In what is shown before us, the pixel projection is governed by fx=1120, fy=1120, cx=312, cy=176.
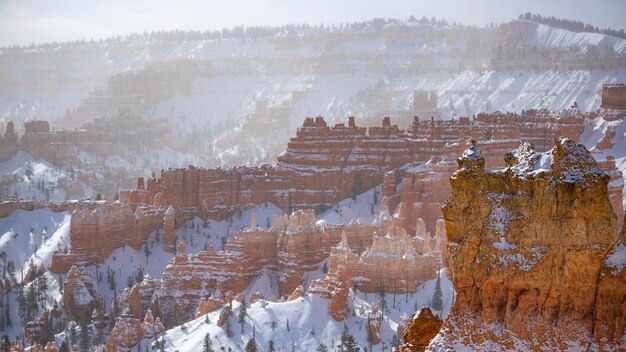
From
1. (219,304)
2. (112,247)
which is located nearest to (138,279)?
(112,247)

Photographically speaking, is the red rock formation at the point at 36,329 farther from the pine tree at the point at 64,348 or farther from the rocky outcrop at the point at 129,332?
Result: the rocky outcrop at the point at 129,332

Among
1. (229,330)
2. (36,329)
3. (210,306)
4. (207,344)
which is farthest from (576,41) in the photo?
(207,344)

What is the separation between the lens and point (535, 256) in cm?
2283

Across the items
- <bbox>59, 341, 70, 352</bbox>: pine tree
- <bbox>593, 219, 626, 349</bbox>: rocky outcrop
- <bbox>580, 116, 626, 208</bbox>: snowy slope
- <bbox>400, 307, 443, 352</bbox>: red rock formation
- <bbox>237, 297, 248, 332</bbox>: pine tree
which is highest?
<bbox>593, 219, 626, 349</bbox>: rocky outcrop

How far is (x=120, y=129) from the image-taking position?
188375 millimetres

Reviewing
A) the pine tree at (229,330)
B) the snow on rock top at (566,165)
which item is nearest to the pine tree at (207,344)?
the pine tree at (229,330)

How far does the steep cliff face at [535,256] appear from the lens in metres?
22.4

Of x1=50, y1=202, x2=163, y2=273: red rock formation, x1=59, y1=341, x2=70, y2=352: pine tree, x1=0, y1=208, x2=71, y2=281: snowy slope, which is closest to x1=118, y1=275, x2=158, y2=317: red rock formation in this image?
x1=59, y1=341, x2=70, y2=352: pine tree

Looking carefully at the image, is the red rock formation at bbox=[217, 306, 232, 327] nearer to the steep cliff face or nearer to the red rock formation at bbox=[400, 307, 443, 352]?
the red rock formation at bbox=[400, 307, 443, 352]

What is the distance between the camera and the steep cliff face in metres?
22.4

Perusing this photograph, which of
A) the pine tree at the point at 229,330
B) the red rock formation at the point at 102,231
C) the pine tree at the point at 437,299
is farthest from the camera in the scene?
the red rock formation at the point at 102,231

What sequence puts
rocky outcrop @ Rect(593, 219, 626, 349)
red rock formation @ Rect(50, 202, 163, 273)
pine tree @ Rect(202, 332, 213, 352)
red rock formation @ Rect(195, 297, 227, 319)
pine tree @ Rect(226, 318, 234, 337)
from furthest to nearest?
1. red rock formation @ Rect(50, 202, 163, 273)
2. red rock formation @ Rect(195, 297, 227, 319)
3. pine tree @ Rect(226, 318, 234, 337)
4. pine tree @ Rect(202, 332, 213, 352)
5. rocky outcrop @ Rect(593, 219, 626, 349)

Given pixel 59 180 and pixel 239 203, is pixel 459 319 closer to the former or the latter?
pixel 239 203

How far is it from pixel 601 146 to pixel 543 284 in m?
77.5
